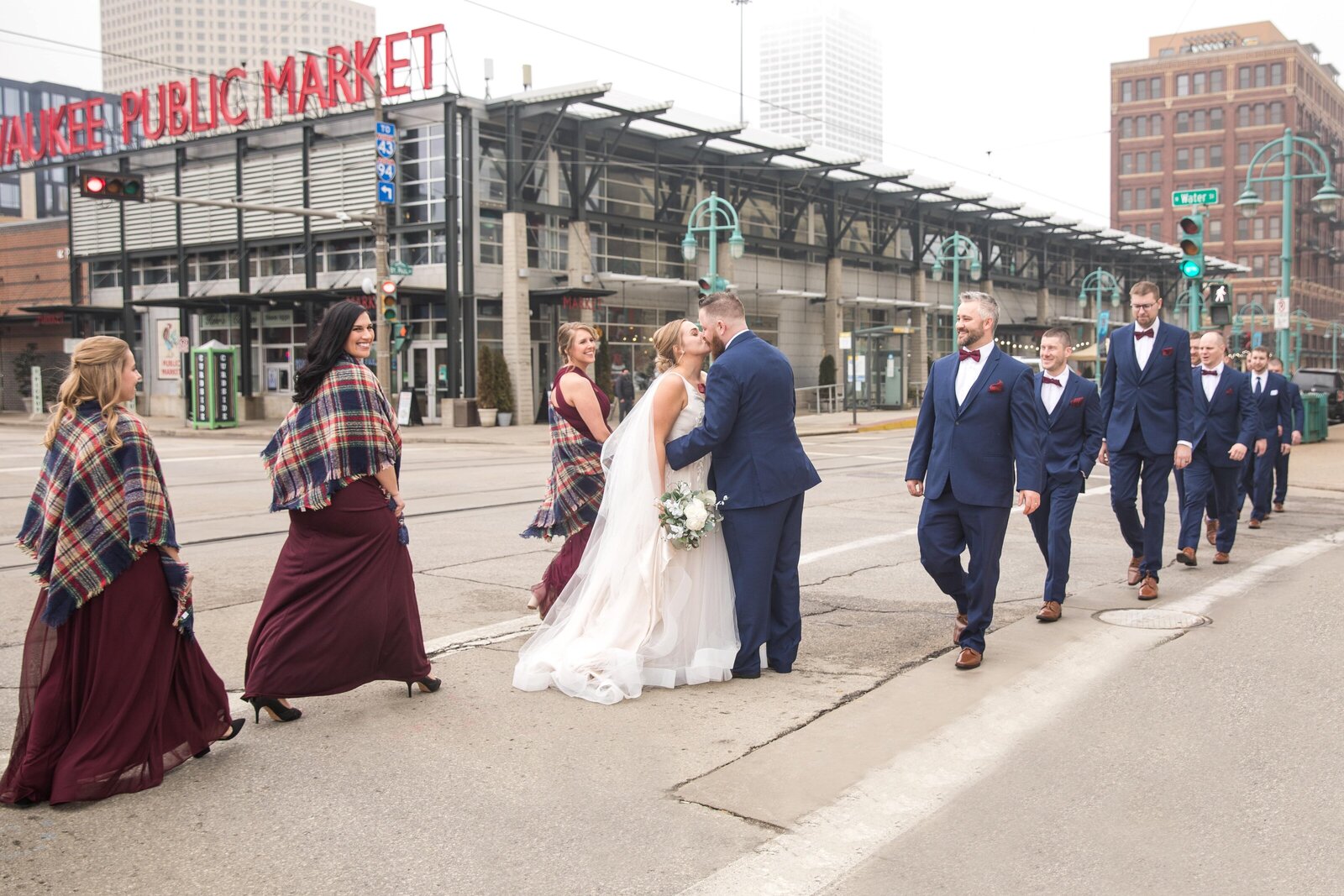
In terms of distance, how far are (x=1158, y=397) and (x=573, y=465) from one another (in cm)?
410

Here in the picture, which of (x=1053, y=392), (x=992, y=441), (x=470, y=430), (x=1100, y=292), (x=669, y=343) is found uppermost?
(x=1100, y=292)

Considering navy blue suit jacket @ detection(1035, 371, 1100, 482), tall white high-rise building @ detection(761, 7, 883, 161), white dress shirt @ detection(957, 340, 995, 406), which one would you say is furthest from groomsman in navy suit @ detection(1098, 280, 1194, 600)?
tall white high-rise building @ detection(761, 7, 883, 161)

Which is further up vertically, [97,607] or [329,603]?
[97,607]

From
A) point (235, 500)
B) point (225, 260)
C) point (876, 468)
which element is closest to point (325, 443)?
point (235, 500)

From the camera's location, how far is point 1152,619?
7137 millimetres

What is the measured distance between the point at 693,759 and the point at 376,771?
1.21 meters

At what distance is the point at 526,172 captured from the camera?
33812 millimetres

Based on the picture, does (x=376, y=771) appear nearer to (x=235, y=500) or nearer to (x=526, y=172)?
(x=235, y=500)

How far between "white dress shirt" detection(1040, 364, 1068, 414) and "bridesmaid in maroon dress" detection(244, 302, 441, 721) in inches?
188

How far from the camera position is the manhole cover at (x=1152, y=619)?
6961 mm

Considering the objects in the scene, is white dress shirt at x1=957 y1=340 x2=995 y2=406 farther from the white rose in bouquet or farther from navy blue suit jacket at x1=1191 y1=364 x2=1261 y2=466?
navy blue suit jacket at x1=1191 y1=364 x2=1261 y2=466

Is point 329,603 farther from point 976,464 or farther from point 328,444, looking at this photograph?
point 976,464

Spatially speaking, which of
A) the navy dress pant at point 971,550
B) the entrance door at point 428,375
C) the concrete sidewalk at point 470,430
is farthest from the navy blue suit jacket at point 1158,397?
the entrance door at point 428,375

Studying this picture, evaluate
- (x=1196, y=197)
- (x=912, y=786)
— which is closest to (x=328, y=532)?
(x=912, y=786)
